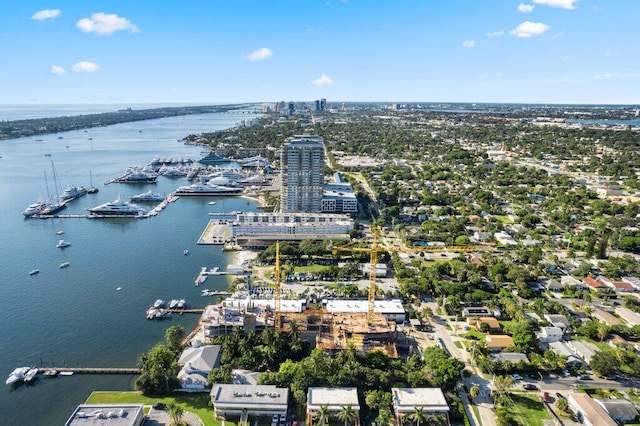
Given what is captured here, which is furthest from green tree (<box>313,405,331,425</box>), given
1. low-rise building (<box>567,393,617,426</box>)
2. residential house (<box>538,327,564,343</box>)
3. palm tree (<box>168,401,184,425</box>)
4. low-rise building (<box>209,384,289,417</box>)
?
residential house (<box>538,327,564,343</box>)

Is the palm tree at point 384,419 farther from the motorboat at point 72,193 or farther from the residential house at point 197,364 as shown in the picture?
the motorboat at point 72,193

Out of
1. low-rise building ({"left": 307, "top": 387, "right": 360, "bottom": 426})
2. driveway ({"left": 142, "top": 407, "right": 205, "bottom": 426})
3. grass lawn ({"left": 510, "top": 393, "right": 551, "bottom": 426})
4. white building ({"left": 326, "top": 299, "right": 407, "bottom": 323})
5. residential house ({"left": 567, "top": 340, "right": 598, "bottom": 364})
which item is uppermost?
white building ({"left": 326, "top": 299, "right": 407, "bottom": 323})

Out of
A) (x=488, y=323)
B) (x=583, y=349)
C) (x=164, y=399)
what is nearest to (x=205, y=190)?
(x=164, y=399)

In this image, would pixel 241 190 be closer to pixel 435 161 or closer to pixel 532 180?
pixel 435 161

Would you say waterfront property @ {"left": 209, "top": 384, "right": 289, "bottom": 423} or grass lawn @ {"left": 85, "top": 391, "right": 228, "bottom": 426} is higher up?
waterfront property @ {"left": 209, "top": 384, "right": 289, "bottom": 423}

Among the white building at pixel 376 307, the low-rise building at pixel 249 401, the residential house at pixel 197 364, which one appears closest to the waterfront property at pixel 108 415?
the residential house at pixel 197 364

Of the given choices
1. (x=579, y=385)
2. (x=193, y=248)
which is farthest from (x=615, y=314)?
(x=193, y=248)

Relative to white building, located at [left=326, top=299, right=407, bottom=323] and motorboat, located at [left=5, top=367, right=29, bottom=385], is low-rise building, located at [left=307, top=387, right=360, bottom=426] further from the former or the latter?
motorboat, located at [left=5, top=367, right=29, bottom=385]
